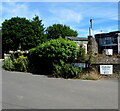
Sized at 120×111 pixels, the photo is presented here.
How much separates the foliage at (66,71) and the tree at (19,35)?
3011cm

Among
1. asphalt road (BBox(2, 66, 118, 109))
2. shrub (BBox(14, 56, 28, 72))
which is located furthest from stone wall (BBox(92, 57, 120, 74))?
shrub (BBox(14, 56, 28, 72))

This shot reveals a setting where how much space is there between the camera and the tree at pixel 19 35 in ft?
133

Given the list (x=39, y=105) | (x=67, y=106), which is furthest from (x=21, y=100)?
(x=67, y=106)

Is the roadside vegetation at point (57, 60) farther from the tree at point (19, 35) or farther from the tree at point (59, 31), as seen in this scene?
the tree at point (59, 31)

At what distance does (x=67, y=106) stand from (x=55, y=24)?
5420 centimetres

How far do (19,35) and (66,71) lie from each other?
31570 millimetres

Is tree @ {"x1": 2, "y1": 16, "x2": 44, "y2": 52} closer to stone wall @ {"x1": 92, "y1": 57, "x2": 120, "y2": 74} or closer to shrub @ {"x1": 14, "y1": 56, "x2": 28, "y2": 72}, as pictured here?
shrub @ {"x1": 14, "y1": 56, "x2": 28, "y2": 72}

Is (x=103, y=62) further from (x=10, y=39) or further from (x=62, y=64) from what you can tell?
(x=10, y=39)

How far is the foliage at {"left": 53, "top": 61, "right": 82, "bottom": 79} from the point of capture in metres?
10.7

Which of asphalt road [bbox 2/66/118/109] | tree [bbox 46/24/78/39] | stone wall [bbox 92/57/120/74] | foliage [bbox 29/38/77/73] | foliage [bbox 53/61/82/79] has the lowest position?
asphalt road [bbox 2/66/118/109]

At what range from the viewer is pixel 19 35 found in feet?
132

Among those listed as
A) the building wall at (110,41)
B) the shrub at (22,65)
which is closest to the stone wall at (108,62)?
the shrub at (22,65)

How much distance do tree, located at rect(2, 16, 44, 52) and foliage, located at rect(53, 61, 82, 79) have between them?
30.1 m

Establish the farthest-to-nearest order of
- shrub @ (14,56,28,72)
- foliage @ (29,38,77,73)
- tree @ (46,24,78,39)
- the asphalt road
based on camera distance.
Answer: tree @ (46,24,78,39)
shrub @ (14,56,28,72)
foliage @ (29,38,77,73)
the asphalt road
